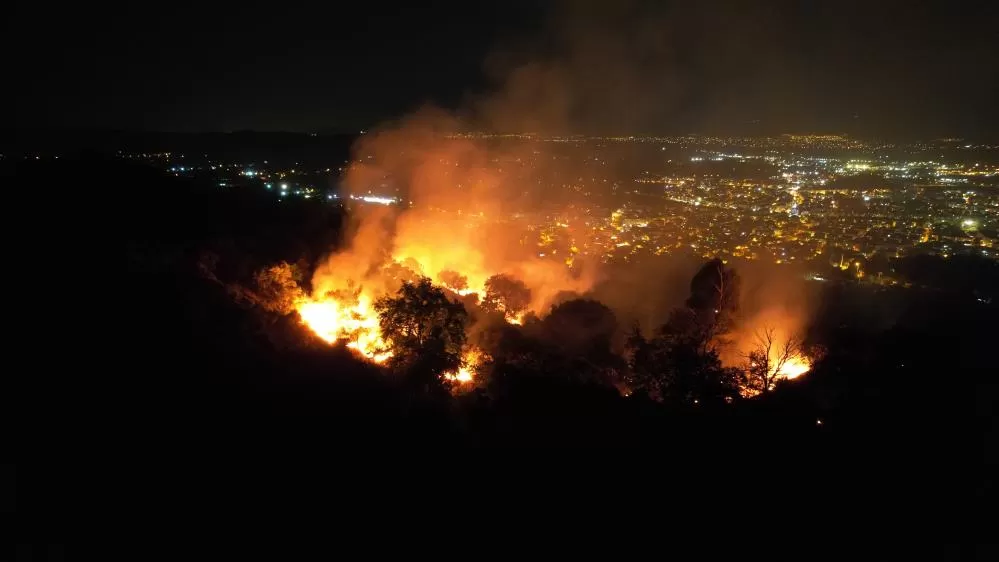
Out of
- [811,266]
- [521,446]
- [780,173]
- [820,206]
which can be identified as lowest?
[521,446]

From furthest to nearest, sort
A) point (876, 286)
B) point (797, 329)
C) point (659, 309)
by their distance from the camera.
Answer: point (876, 286), point (659, 309), point (797, 329)

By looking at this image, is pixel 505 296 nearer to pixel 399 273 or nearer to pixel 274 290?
pixel 399 273

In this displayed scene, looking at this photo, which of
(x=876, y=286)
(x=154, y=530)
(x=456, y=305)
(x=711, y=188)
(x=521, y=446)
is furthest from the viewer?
(x=711, y=188)

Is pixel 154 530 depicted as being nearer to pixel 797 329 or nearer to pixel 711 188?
pixel 797 329

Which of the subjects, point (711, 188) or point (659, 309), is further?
point (711, 188)

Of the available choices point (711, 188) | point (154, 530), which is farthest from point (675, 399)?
point (711, 188)

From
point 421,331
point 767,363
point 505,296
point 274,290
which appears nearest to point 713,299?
point 767,363

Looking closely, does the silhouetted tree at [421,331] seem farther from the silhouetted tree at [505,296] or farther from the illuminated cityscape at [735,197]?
the illuminated cityscape at [735,197]
